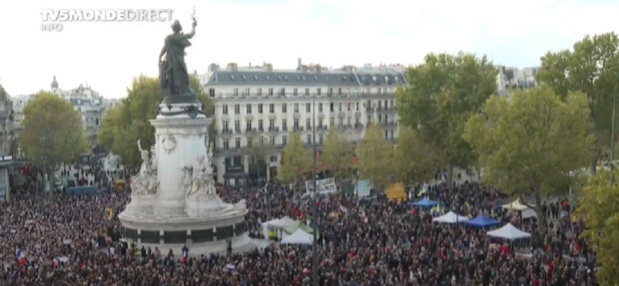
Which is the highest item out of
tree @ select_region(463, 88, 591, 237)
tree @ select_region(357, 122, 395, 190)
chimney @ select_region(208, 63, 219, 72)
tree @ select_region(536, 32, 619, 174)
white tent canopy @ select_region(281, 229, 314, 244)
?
chimney @ select_region(208, 63, 219, 72)

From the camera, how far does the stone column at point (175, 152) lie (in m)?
37.4

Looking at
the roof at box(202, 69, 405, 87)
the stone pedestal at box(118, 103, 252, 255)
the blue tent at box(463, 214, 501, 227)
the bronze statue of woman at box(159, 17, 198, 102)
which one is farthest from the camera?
the roof at box(202, 69, 405, 87)

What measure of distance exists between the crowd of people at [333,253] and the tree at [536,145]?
224 centimetres

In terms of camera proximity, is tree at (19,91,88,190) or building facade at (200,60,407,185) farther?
building facade at (200,60,407,185)

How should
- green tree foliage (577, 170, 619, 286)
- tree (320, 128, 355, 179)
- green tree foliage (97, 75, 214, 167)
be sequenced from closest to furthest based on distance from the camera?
1. green tree foliage (577, 170, 619, 286)
2. tree (320, 128, 355, 179)
3. green tree foliage (97, 75, 214, 167)

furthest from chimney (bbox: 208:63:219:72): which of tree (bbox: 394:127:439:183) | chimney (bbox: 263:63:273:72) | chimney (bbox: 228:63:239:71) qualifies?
tree (bbox: 394:127:439:183)

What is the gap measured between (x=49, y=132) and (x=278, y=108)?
2337 centimetres

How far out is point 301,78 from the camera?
3314 inches

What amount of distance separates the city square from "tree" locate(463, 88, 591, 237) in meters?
0.09

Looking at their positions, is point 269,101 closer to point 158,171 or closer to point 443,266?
point 158,171

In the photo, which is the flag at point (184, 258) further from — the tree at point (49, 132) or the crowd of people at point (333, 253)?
the tree at point (49, 132)

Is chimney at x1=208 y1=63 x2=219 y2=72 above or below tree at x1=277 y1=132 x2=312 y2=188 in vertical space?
above

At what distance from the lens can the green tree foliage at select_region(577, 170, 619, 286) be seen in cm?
2091

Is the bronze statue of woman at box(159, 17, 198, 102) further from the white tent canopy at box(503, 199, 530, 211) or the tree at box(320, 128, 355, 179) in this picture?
the tree at box(320, 128, 355, 179)
